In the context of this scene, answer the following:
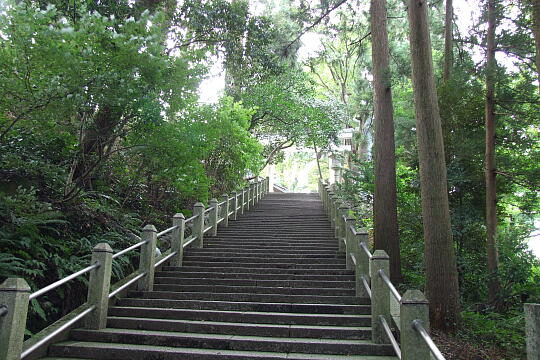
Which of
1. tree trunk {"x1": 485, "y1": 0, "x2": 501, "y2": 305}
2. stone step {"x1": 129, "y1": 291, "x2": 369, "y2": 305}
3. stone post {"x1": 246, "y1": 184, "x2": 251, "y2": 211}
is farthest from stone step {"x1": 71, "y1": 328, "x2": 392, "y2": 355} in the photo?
stone post {"x1": 246, "y1": 184, "x2": 251, "y2": 211}

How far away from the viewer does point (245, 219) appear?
16109 mm

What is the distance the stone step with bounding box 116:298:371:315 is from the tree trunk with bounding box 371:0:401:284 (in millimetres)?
3418

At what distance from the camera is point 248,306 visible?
7301 millimetres

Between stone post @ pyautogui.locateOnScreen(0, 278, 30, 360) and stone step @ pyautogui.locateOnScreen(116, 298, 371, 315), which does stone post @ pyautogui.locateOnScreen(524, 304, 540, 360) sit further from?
stone post @ pyautogui.locateOnScreen(0, 278, 30, 360)

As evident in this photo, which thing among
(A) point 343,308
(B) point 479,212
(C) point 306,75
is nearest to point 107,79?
(A) point 343,308

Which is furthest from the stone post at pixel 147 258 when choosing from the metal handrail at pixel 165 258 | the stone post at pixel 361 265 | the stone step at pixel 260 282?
the stone post at pixel 361 265

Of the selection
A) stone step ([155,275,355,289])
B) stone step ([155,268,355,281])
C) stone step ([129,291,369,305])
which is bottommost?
stone step ([129,291,369,305])

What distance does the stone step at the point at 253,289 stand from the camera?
8086mm

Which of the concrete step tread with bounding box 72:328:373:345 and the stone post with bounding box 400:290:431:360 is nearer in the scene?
the stone post with bounding box 400:290:431:360

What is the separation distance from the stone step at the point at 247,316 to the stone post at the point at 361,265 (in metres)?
0.88

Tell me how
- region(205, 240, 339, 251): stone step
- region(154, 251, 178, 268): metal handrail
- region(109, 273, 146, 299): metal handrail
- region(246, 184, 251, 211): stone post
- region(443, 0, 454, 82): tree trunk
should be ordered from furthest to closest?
region(246, 184, 251, 211): stone post
region(443, 0, 454, 82): tree trunk
region(205, 240, 339, 251): stone step
region(154, 251, 178, 268): metal handrail
region(109, 273, 146, 299): metal handrail

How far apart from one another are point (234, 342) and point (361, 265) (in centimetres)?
305

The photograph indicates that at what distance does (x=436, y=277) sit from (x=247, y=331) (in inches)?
141

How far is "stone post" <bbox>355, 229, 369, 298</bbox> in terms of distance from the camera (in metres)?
7.70
